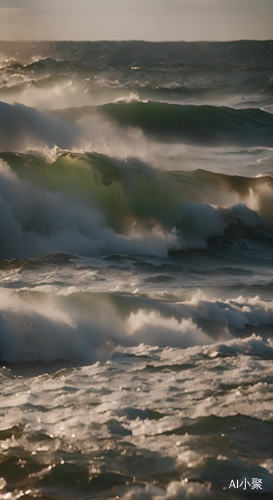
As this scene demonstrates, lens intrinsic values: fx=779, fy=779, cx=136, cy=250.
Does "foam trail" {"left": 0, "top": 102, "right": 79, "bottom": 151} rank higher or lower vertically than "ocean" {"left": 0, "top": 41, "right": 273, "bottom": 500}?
higher

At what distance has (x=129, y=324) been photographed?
847cm

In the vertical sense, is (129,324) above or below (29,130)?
below

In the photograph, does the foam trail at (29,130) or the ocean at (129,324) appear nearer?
the ocean at (129,324)

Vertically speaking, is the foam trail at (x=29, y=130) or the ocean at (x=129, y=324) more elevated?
the foam trail at (x=29, y=130)

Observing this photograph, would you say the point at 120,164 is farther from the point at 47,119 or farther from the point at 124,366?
the point at 124,366

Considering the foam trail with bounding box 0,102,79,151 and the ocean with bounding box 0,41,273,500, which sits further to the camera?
the foam trail with bounding box 0,102,79,151

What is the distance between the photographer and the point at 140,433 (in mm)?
5863

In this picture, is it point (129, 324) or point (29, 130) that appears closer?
point (129, 324)

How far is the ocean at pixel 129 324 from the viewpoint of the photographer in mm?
5379

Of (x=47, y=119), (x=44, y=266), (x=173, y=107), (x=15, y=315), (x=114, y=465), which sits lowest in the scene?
(x=114, y=465)

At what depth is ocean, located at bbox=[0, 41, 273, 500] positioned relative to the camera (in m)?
5.38

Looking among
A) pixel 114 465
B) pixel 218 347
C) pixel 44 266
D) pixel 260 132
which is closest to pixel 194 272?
pixel 44 266

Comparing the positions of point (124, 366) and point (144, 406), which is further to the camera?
point (124, 366)

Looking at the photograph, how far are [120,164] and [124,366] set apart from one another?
889 centimetres
